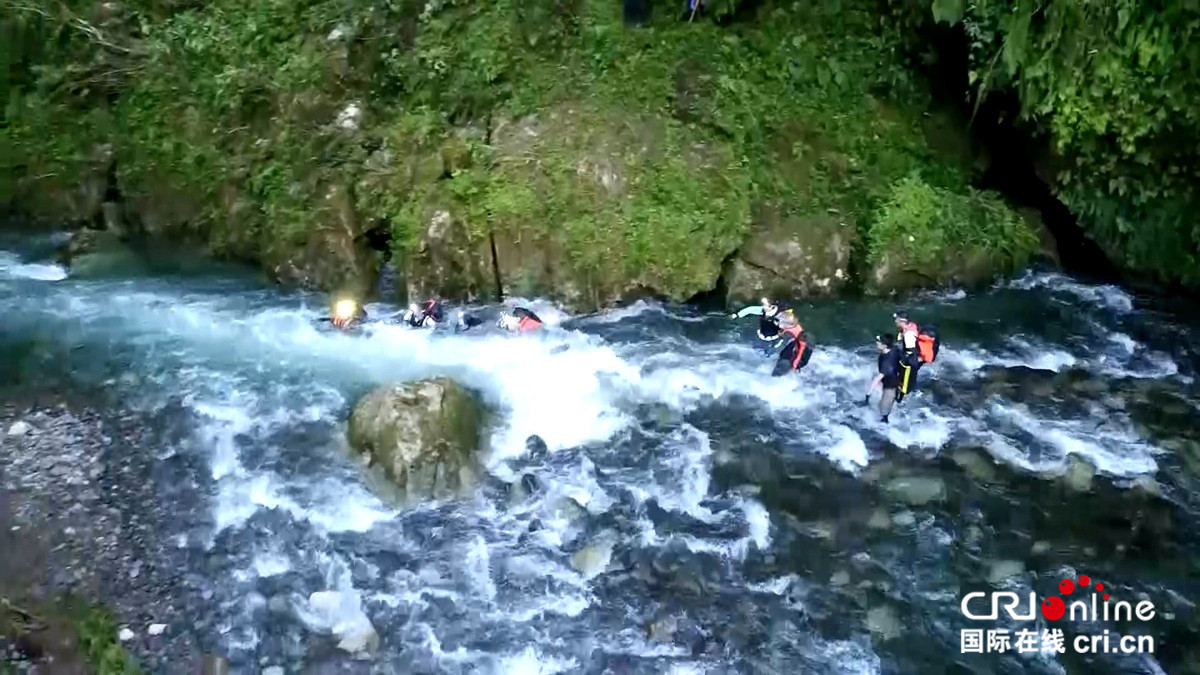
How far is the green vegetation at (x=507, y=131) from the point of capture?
1276cm

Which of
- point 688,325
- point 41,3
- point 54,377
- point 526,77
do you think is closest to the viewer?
point 54,377

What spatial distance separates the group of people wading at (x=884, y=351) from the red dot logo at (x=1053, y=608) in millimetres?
2787

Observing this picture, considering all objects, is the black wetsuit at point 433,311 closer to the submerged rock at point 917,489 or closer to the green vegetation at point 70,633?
the green vegetation at point 70,633

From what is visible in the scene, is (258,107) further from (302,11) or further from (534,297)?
(534,297)

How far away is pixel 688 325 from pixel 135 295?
26.6ft

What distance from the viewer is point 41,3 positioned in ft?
49.0

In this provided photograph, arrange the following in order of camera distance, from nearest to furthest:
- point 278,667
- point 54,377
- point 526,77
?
point 278,667
point 54,377
point 526,77

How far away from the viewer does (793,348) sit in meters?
11.0

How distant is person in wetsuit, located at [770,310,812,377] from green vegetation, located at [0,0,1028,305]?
199cm

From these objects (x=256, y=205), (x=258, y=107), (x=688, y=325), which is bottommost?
(x=688, y=325)

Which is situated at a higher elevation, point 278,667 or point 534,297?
point 534,297

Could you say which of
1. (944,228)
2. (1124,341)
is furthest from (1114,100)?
(1124,341)

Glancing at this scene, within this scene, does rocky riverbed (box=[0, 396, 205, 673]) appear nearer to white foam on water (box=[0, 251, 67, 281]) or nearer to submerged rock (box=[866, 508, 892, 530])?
white foam on water (box=[0, 251, 67, 281])

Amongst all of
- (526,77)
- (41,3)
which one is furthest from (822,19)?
(41,3)
